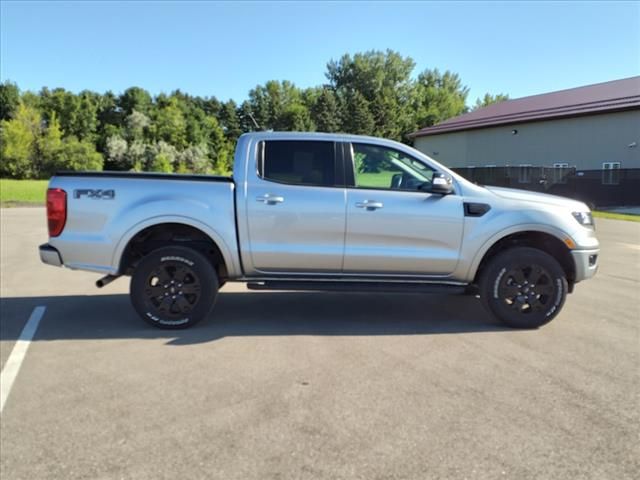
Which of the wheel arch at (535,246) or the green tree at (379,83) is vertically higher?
the green tree at (379,83)

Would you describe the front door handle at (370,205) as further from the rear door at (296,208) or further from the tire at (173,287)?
the tire at (173,287)

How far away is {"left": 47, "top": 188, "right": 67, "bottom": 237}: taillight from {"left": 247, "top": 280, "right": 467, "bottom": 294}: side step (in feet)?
6.39

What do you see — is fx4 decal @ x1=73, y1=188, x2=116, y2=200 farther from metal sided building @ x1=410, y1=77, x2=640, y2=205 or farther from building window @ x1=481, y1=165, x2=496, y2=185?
building window @ x1=481, y1=165, x2=496, y2=185

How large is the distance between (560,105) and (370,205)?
34.5m

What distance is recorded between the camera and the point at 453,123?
44688mm

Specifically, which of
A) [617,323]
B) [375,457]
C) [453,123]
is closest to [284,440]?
[375,457]

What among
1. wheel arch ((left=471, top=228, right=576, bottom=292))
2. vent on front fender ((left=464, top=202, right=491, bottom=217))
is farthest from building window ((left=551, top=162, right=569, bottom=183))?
vent on front fender ((left=464, top=202, right=491, bottom=217))

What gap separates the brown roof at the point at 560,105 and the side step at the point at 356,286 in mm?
28539

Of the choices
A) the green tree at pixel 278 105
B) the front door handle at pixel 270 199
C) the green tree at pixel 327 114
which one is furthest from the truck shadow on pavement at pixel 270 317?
the green tree at pixel 278 105

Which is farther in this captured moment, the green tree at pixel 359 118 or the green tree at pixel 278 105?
the green tree at pixel 278 105

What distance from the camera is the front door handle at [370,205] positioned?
4852mm

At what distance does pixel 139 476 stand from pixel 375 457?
1277 mm

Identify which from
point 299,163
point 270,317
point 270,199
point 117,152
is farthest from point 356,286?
point 117,152

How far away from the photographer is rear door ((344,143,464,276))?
16.0 ft
